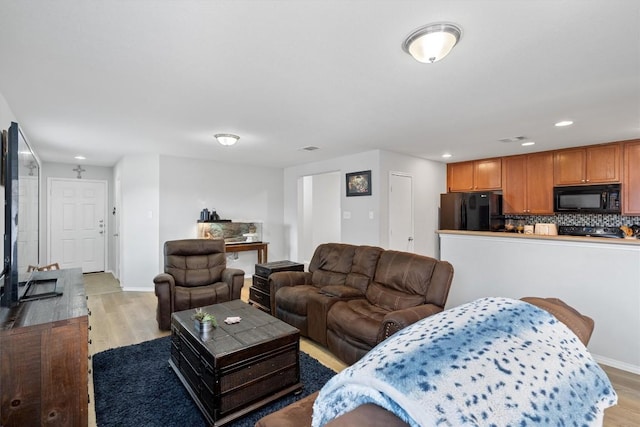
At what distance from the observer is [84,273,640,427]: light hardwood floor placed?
2125mm

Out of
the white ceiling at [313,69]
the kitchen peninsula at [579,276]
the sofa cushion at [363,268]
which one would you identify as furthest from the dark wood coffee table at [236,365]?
the kitchen peninsula at [579,276]

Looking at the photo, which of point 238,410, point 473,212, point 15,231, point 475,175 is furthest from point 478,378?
point 475,175

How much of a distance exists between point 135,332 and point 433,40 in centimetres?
387

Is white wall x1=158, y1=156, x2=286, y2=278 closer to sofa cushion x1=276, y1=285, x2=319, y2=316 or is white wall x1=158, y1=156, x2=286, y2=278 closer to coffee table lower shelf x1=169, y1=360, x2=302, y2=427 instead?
sofa cushion x1=276, y1=285, x2=319, y2=316

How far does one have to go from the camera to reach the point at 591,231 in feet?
15.7

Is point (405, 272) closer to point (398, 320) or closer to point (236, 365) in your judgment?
point (398, 320)

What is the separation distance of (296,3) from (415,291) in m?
2.38

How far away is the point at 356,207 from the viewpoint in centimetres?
511

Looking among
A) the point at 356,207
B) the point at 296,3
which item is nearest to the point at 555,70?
the point at 296,3

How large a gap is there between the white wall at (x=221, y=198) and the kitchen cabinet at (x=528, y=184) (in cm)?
439

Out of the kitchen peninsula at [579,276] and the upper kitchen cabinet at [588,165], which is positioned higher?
the upper kitchen cabinet at [588,165]

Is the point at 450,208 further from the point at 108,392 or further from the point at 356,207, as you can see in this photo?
the point at 108,392

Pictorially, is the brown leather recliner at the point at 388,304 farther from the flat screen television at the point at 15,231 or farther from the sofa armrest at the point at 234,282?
the flat screen television at the point at 15,231

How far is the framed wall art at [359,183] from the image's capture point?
4.88 meters
